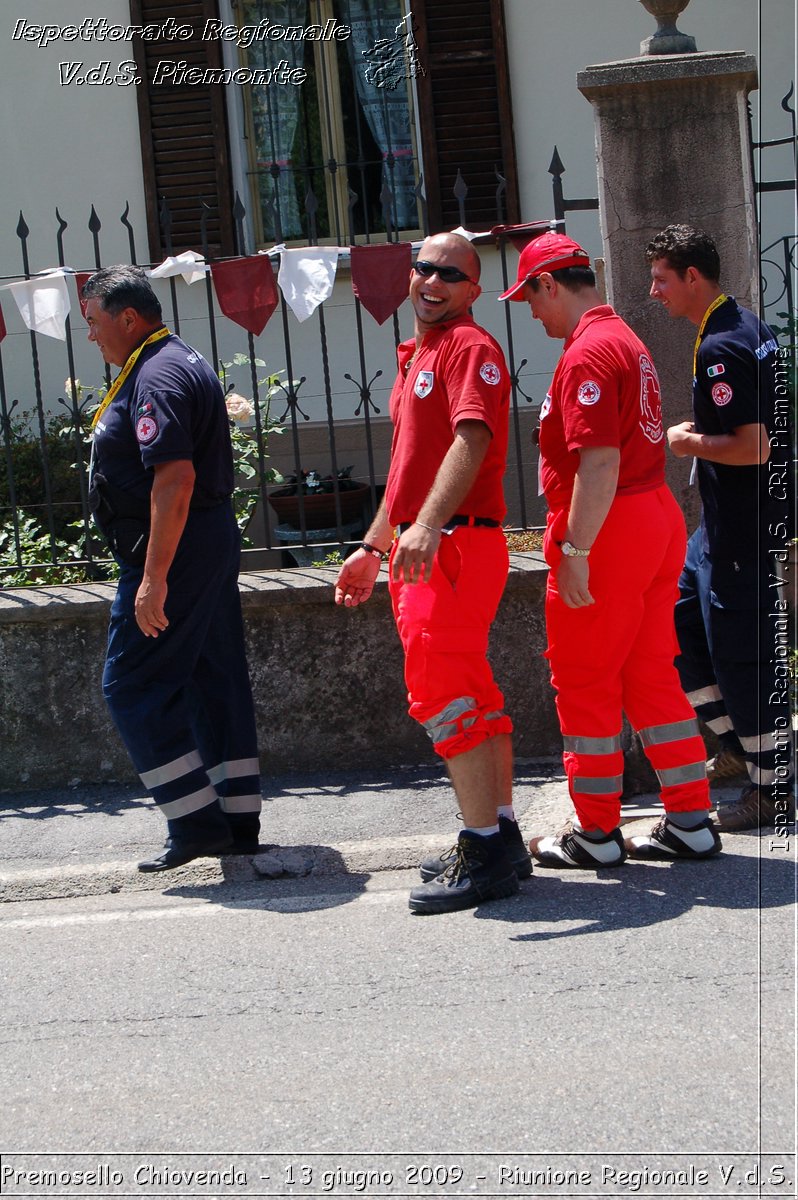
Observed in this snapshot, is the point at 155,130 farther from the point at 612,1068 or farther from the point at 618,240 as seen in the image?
the point at 612,1068

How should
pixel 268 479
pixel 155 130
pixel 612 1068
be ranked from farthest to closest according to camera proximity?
pixel 155 130 → pixel 268 479 → pixel 612 1068

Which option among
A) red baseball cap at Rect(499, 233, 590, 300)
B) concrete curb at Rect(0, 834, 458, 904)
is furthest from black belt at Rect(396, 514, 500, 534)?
concrete curb at Rect(0, 834, 458, 904)

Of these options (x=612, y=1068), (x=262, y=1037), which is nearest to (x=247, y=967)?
(x=262, y=1037)

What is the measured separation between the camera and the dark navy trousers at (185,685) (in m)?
4.61

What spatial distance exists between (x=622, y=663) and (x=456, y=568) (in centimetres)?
60

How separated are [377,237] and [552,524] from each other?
5826mm

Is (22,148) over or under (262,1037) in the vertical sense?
over

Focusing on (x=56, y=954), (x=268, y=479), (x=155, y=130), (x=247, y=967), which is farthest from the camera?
(x=155, y=130)

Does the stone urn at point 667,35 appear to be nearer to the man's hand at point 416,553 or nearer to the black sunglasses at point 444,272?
the black sunglasses at point 444,272

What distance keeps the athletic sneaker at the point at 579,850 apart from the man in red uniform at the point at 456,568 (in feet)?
0.81

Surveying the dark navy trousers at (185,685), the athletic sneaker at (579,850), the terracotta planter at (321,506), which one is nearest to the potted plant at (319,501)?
the terracotta planter at (321,506)

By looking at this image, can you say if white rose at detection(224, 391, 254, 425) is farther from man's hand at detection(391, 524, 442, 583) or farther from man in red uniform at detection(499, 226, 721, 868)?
man's hand at detection(391, 524, 442, 583)

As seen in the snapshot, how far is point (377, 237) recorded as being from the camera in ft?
31.4

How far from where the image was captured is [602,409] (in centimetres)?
393
